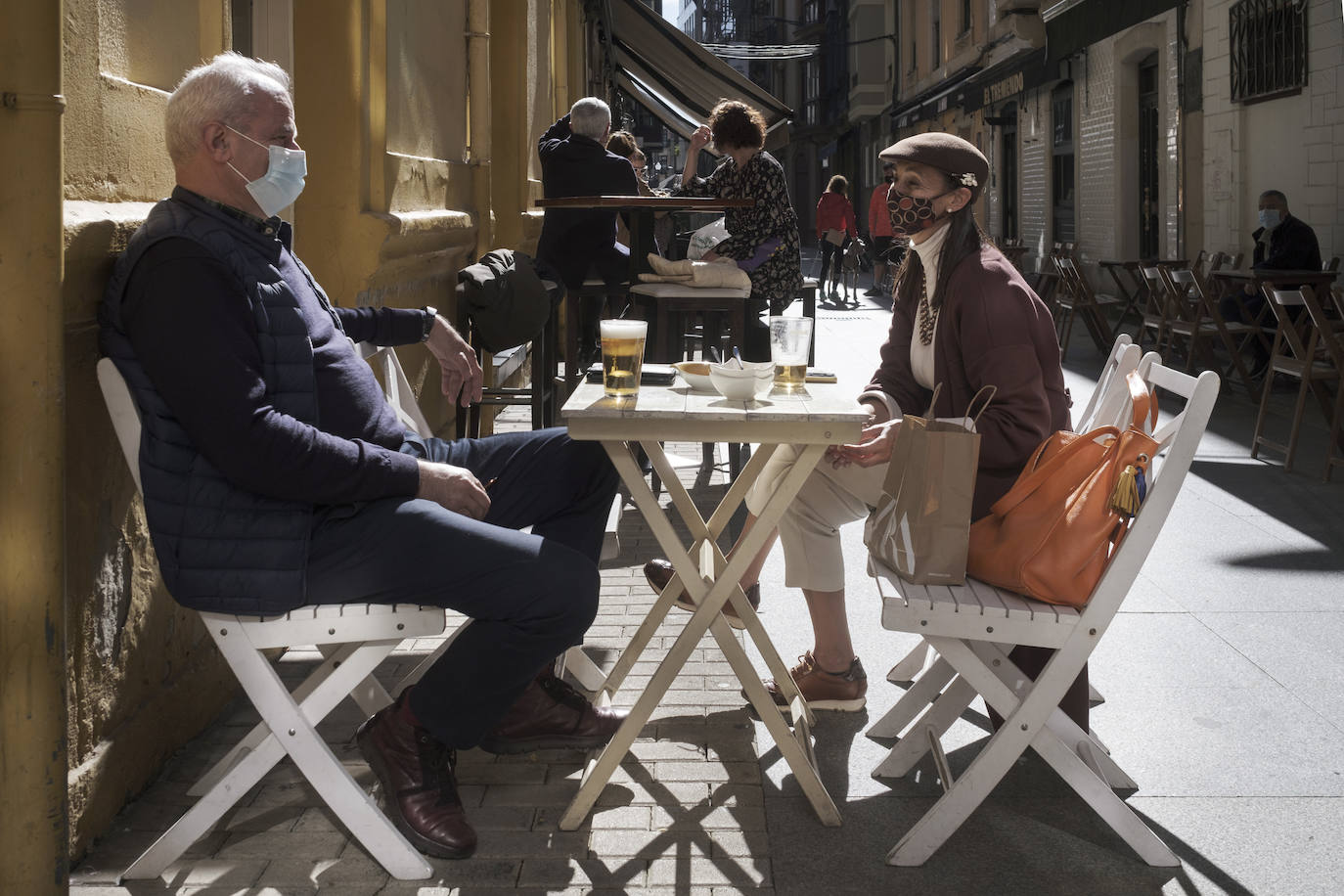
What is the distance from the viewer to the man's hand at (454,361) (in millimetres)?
3779

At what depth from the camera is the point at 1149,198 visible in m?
17.6

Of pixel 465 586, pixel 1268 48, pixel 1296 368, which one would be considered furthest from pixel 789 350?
pixel 1268 48

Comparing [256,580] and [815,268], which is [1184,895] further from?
[815,268]

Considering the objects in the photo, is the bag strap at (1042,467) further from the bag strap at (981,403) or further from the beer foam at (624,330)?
the beer foam at (624,330)

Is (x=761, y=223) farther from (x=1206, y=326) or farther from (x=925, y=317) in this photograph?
(x=1206, y=326)

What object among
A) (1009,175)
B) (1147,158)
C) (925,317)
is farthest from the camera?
(1009,175)

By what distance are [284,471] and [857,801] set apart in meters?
1.50

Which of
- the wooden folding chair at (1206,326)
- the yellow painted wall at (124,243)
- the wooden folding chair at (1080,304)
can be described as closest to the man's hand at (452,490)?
the yellow painted wall at (124,243)

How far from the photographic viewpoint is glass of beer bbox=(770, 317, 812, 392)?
3.23m

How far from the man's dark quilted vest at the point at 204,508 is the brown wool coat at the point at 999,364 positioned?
5.05 feet

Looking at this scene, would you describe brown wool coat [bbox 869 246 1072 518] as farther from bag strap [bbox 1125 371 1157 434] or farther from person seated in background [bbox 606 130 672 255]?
person seated in background [bbox 606 130 672 255]

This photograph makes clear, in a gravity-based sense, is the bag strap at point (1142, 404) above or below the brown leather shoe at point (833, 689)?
above

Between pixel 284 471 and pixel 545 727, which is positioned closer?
pixel 284 471

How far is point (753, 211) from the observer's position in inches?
270
